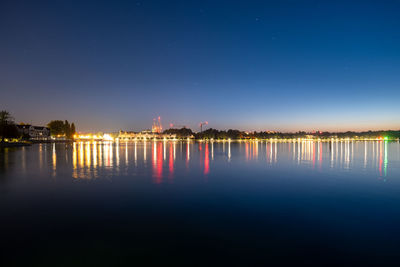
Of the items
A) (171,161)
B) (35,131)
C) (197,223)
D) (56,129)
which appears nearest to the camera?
(197,223)

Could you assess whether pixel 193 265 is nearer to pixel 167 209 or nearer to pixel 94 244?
pixel 94 244

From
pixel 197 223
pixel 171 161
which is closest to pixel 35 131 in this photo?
pixel 171 161

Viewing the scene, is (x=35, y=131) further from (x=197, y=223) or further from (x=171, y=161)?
(x=197, y=223)

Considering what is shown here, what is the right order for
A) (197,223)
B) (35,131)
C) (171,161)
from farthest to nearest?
1. (35,131)
2. (171,161)
3. (197,223)

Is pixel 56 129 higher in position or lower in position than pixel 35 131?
higher

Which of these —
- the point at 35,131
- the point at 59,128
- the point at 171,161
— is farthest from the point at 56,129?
the point at 171,161

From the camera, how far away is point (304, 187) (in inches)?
614

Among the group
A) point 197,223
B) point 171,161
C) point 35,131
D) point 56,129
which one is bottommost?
point 171,161

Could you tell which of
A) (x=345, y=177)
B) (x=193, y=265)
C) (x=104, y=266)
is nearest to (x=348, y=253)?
(x=193, y=265)

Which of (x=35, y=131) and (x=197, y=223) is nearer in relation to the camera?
(x=197, y=223)

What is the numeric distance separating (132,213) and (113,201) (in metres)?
2.33

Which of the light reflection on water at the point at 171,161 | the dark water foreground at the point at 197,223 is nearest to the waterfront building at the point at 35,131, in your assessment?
the light reflection on water at the point at 171,161

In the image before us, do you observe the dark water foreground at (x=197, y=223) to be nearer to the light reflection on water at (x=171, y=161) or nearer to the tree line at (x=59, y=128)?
the light reflection on water at (x=171, y=161)

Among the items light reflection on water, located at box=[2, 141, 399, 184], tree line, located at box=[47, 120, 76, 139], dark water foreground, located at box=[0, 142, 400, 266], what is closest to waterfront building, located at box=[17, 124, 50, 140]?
tree line, located at box=[47, 120, 76, 139]
